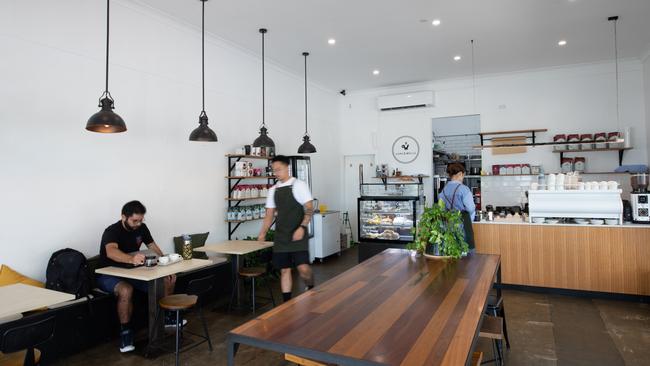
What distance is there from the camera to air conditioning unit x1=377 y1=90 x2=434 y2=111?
25.2 ft

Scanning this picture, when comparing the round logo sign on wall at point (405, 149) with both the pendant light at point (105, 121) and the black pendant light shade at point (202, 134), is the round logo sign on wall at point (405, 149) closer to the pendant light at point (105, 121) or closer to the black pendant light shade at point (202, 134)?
the black pendant light shade at point (202, 134)

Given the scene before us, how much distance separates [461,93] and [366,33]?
321 cm

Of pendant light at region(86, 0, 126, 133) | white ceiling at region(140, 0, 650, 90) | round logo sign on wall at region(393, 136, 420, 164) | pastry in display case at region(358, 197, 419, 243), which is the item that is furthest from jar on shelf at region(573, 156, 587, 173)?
pendant light at region(86, 0, 126, 133)

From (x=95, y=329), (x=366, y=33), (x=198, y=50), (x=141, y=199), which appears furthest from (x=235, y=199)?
(x=366, y=33)

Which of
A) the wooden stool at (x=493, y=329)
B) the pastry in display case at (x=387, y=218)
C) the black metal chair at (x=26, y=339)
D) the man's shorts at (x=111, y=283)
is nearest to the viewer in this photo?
the black metal chair at (x=26, y=339)

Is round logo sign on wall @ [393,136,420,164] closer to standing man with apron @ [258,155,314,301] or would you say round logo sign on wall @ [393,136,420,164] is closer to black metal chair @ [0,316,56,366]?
standing man with apron @ [258,155,314,301]

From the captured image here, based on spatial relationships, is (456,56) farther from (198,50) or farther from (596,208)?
(198,50)

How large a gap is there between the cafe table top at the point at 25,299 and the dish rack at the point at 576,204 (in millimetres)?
4862

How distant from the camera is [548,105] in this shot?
22.7 feet

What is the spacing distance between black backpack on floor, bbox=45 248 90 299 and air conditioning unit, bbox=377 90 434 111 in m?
6.26

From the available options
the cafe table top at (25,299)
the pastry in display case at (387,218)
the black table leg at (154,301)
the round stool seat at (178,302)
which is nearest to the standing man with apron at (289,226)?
the round stool seat at (178,302)

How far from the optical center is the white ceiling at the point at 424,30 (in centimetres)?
439

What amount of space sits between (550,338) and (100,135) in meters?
4.73

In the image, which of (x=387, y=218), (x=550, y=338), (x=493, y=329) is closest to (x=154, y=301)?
(x=493, y=329)
